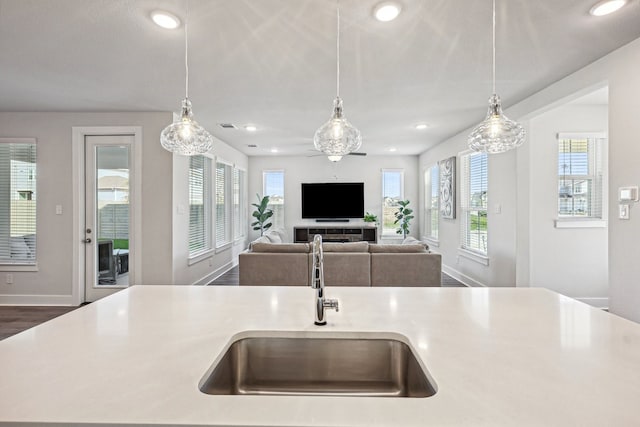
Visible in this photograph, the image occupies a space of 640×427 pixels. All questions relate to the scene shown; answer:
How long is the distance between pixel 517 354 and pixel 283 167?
717 centimetres

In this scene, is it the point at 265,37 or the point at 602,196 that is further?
the point at 602,196

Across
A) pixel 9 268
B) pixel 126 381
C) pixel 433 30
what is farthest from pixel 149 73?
pixel 9 268

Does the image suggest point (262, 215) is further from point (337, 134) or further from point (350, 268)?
point (337, 134)

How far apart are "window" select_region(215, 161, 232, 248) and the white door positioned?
168 centimetres

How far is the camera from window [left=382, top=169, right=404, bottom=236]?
25.4 ft

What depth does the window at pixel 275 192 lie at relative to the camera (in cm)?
784

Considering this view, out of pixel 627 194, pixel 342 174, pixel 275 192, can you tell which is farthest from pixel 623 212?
pixel 275 192

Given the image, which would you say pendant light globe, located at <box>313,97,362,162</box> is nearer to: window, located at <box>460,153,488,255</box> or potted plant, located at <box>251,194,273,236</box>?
window, located at <box>460,153,488,255</box>

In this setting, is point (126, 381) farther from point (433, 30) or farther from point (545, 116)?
point (545, 116)

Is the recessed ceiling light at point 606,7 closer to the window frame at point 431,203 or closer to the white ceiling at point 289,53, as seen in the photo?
the white ceiling at point 289,53

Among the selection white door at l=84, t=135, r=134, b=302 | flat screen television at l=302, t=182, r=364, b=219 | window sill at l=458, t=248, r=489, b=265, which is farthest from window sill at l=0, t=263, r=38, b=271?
window sill at l=458, t=248, r=489, b=265

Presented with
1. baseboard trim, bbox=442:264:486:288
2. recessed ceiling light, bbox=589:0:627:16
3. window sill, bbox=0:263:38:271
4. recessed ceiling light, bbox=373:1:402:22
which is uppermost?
recessed ceiling light, bbox=589:0:627:16

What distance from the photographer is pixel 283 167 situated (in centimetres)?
779

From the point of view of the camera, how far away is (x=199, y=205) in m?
5.02
